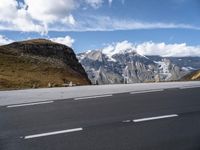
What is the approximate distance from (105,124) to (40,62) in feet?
381

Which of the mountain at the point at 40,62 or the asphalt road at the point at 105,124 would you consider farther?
the mountain at the point at 40,62

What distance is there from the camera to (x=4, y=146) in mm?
8516

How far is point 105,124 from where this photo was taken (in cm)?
1020

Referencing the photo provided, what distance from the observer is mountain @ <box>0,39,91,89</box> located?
324 feet

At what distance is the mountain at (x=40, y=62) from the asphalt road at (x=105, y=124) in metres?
74.1

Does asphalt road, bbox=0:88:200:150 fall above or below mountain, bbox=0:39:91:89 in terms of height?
below

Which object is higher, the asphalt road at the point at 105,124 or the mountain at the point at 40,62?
the mountain at the point at 40,62

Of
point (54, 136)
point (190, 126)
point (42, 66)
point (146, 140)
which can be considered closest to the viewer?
point (146, 140)

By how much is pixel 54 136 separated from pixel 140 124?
2.31 meters

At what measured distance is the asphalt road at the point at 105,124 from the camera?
831 centimetres

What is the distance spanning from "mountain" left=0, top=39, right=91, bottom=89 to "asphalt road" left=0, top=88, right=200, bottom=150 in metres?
74.1

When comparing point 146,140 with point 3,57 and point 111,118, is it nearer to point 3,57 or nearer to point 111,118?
point 111,118

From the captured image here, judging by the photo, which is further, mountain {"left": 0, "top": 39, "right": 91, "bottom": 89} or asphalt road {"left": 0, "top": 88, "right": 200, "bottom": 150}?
mountain {"left": 0, "top": 39, "right": 91, "bottom": 89}

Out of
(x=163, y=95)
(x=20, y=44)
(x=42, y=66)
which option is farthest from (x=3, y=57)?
(x=163, y=95)
